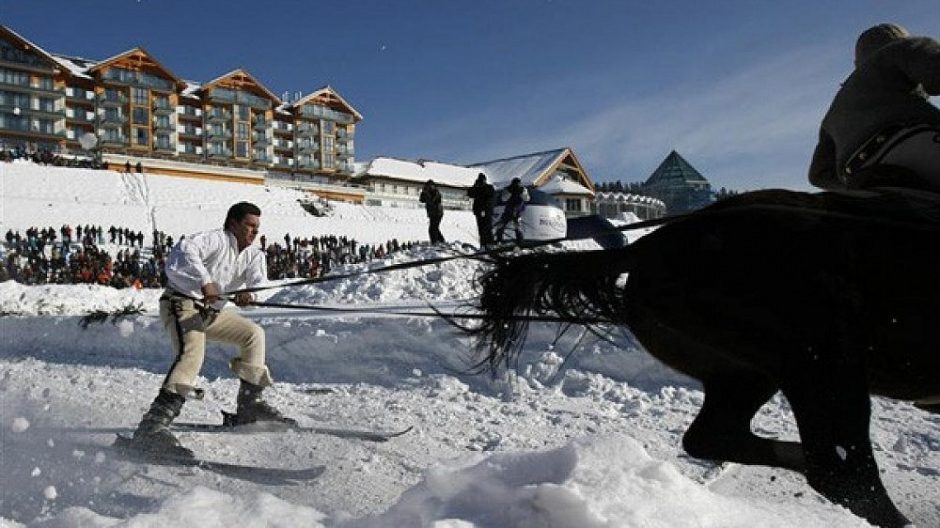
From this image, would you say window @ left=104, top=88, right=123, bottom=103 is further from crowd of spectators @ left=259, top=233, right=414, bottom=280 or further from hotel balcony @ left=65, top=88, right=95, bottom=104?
crowd of spectators @ left=259, top=233, right=414, bottom=280

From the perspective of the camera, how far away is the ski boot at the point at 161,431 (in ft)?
14.4

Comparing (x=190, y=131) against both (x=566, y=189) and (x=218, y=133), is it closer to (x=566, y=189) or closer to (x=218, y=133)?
(x=218, y=133)

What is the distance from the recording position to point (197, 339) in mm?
4957

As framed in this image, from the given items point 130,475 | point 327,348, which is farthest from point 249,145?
point 130,475

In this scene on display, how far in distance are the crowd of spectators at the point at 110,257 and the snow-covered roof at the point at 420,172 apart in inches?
1390

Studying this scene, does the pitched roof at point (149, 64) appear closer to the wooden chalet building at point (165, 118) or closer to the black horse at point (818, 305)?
the wooden chalet building at point (165, 118)

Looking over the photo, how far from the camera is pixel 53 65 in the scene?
5622cm

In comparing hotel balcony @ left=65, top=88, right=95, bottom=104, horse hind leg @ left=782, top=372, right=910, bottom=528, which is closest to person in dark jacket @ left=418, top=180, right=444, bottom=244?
horse hind leg @ left=782, top=372, right=910, bottom=528

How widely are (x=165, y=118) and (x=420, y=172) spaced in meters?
23.2

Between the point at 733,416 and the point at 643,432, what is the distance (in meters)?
2.33

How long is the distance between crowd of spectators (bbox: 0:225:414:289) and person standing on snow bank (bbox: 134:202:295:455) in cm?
1341

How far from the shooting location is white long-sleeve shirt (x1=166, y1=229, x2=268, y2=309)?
4871 millimetres

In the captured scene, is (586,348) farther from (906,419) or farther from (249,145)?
(249,145)

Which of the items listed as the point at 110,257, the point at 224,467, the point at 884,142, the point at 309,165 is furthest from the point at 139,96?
the point at 884,142
